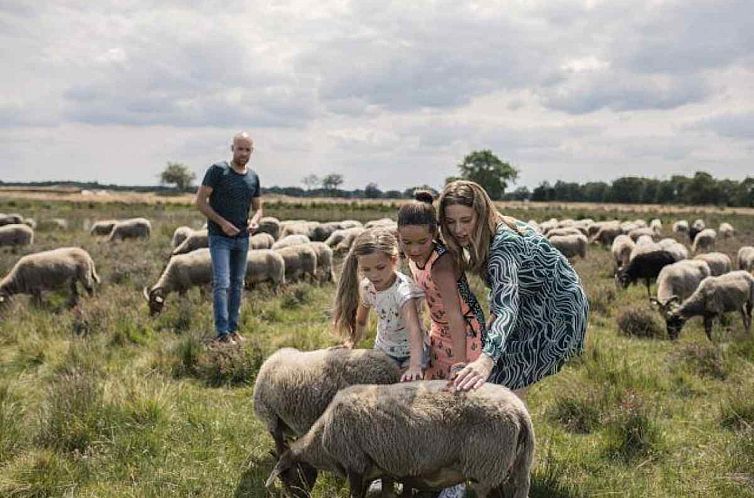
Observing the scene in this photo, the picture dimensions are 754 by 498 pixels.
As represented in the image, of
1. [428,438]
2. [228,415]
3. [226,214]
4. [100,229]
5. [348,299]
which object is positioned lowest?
[100,229]

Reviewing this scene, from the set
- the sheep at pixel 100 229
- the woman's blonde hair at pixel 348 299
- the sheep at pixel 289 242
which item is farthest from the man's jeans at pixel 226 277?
the sheep at pixel 100 229

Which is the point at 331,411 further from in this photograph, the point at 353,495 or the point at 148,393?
the point at 148,393

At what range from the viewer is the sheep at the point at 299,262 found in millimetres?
13328

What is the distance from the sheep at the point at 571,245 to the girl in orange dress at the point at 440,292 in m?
16.6

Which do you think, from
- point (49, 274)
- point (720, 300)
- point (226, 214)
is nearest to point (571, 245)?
point (720, 300)

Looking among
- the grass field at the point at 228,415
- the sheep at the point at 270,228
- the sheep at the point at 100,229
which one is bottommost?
the sheep at the point at 100,229

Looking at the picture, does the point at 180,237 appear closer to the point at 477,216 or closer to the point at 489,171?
the point at 477,216

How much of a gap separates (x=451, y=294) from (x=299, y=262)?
393 inches

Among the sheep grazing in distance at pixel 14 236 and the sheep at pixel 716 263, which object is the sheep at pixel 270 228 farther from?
the sheep at pixel 716 263

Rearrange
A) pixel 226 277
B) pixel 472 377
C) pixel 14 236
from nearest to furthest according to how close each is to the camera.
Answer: pixel 472 377
pixel 226 277
pixel 14 236

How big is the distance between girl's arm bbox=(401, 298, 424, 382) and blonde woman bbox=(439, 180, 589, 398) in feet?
1.43

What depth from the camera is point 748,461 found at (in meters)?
4.01

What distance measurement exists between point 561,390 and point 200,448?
3381 mm

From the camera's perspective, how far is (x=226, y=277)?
23.6 ft
